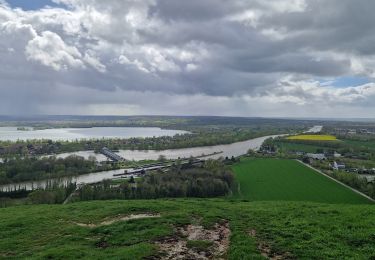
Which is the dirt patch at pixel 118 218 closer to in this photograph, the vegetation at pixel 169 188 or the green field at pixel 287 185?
the vegetation at pixel 169 188

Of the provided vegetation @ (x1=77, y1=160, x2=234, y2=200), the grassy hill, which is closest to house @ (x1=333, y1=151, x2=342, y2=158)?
vegetation @ (x1=77, y1=160, x2=234, y2=200)

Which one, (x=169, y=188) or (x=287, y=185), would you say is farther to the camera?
(x=287, y=185)

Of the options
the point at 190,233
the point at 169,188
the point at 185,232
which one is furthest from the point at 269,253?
the point at 169,188

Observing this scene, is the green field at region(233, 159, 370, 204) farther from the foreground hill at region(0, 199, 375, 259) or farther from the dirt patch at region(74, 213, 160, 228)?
the dirt patch at region(74, 213, 160, 228)

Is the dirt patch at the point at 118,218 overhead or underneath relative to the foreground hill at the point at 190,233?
underneath

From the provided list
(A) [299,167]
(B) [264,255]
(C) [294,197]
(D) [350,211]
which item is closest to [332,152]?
(A) [299,167]

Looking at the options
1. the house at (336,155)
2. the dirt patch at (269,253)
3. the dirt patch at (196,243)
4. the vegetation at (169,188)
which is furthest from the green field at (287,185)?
the dirt patch at (269,253)

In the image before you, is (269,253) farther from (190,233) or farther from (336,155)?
(336,155)
